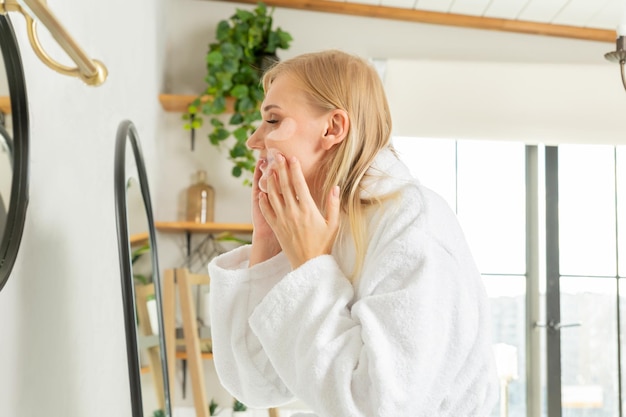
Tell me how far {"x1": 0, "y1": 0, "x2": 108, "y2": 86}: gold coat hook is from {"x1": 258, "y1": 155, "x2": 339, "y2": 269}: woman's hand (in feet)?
0.95

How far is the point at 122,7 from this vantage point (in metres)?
2.28

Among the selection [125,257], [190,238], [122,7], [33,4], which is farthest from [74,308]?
[190,238]

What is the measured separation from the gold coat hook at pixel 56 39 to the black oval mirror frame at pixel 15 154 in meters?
0.12

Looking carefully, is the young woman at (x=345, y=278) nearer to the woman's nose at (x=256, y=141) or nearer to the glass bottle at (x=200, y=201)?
the woman's nose at (x=256, y=141)

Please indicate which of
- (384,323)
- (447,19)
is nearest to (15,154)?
(384,323)

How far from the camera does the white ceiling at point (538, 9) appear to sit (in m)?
3.42

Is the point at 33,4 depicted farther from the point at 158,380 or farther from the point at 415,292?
the point at 158,380

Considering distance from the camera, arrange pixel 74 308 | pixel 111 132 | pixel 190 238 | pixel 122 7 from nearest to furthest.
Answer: pixel 74 308 → pixel 111 132 → pixel 122 7 → pixel 190 238

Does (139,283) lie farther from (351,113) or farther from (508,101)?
(508,101)

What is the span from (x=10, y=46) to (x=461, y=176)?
274cm

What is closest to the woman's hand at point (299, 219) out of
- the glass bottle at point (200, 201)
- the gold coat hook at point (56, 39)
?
the gold coat hook at point (56, 39)

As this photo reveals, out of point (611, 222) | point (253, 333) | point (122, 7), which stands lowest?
point (253, 333)

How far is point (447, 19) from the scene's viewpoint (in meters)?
3.60

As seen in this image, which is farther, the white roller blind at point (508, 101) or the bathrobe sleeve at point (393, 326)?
the white roller blind at point (508, 101)
